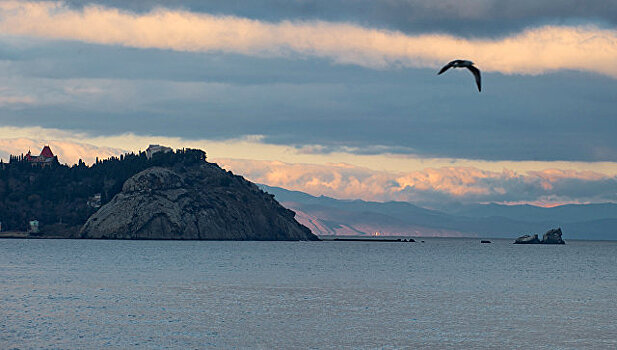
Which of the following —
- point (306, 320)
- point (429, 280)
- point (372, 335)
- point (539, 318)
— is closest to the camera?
point (372, 335)

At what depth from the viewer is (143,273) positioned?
550 feet

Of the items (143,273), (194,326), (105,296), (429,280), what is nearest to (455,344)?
(194,326)

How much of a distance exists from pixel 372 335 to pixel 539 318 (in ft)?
87.0

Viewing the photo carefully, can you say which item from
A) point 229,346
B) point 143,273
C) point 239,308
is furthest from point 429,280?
point 229,346

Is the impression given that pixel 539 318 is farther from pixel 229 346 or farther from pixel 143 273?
pixel 143 273

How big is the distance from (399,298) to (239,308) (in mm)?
28764

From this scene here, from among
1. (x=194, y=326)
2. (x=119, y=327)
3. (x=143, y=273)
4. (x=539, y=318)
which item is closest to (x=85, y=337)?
(x=119, y=327)

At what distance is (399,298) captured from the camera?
11912 cm

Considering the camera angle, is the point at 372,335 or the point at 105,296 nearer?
the point at 372,335

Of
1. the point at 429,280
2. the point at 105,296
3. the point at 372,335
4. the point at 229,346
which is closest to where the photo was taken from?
the point at 229,346

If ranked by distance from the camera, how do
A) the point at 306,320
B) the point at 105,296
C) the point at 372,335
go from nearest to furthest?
the point at 372,335
the point at 306,320
the point at 105,296

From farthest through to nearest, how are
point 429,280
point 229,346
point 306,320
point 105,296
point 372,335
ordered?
Answer: point 429,280 → point 105,296 → point 306,320 → point 372,335 → point 229,346

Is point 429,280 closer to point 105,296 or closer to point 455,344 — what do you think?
point 105,296

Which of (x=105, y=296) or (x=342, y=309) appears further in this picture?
(x=105, y=296)
